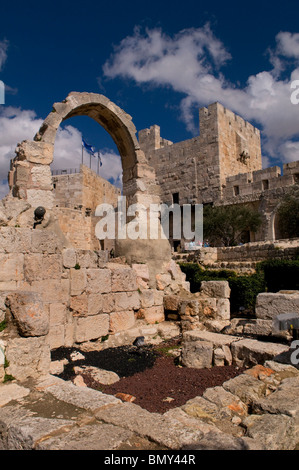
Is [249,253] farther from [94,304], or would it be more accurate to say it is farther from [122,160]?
[94,304]

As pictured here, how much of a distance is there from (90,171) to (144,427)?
29.2 meters

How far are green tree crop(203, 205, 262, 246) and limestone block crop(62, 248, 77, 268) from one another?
1792 cm

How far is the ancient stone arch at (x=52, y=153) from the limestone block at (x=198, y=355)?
3592 millimetres

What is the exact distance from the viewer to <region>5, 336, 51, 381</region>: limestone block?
12.0 ft

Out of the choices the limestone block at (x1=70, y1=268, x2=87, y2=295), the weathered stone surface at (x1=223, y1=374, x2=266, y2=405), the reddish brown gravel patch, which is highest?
the limestone block at (x1=70, y1=268, x2=87, y2=295)

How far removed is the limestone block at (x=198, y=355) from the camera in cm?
510

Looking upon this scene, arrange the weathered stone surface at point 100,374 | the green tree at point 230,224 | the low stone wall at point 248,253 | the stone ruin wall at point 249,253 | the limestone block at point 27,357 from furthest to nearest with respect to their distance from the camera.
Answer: the green tree at point 230,224 < the low stone wall at point 248,253 < the stone ruin wall at point 249,253 < the weathered stone surface at point 100,374 < the limestone block at point 27,357

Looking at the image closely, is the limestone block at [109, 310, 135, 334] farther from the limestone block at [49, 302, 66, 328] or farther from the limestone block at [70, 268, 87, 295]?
the limestone block at [49, 302, 66, 328]

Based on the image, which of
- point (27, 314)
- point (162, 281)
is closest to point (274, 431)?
point (27, 314)

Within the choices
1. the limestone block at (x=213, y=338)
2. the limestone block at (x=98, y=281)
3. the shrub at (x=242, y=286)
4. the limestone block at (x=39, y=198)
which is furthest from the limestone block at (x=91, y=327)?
the shrub at (x=242, y=286)

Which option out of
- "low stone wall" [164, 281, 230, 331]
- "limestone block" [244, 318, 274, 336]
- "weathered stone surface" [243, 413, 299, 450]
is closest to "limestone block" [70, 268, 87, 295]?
"low stone wall" [164, 281, 230, 331]

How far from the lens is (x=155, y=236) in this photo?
309 inches

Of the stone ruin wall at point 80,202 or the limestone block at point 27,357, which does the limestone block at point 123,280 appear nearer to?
the limestone block at point 27,357
